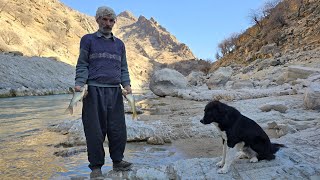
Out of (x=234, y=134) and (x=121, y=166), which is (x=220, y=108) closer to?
(x=234, y=134)

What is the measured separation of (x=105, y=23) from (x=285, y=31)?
124ft

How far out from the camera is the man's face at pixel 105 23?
3969 millimetres

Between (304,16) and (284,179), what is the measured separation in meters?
40.2

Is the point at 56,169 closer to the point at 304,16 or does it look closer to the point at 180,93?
the point at 180,93

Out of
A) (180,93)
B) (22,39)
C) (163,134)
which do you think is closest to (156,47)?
(22,39)

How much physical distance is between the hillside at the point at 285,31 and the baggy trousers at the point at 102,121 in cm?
2548

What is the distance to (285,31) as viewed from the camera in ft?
125

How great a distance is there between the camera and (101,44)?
13.2ft

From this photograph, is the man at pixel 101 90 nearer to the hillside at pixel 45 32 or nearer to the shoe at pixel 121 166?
the shoe at pixel 121 166

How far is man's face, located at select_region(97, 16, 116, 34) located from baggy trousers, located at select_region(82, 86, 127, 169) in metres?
0.71

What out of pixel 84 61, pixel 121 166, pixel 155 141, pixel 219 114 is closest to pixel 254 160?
pixel 219 114

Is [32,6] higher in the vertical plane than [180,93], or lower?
higher

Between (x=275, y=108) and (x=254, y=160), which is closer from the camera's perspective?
(x=254, y=160)

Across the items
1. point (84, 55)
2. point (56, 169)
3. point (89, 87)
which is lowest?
point (56, 169)
